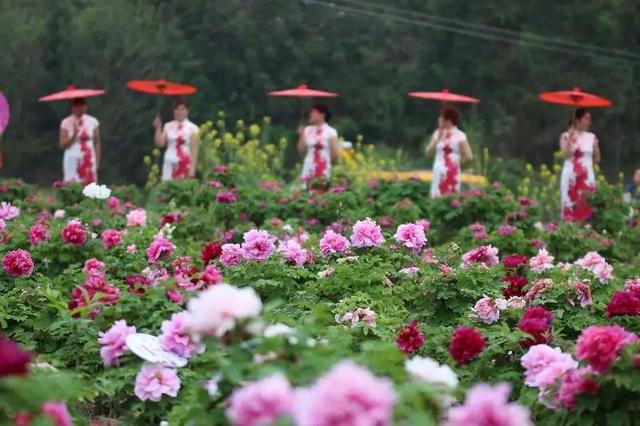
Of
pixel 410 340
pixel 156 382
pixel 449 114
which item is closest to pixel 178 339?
pixel 156 382

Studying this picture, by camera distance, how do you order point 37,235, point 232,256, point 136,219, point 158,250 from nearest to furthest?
point 232,256, point 158,250, point 37,235, point 136,219

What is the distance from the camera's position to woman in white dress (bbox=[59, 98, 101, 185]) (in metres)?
10.9

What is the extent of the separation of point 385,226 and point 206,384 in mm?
4726

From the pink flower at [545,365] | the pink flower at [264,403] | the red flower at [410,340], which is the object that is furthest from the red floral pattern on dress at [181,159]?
the pink flower at [264,403]

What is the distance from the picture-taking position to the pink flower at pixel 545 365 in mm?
2914

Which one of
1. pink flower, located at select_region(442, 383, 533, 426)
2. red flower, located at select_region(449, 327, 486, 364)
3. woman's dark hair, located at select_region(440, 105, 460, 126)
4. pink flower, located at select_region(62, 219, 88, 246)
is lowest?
woman's dark hair, located at select_region(440, 105, 460, 126)

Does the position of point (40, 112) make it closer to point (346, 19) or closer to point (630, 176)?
point (346, 19)

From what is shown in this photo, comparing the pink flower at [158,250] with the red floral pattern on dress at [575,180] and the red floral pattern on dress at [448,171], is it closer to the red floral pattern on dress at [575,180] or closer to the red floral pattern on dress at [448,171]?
the red floral pattern on dress at [575,180]

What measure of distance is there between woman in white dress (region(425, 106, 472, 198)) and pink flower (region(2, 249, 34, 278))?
628 cm

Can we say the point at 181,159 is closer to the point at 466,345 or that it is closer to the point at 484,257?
the point at 484,257

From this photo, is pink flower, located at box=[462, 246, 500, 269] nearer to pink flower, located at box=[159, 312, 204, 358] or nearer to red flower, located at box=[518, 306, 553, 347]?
red flower, located at box=[518, 306, 553, 347]

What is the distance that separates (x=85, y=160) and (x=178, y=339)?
807 centimetres

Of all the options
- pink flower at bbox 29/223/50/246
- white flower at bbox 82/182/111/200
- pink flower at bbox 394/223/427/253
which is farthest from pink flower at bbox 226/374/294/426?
white flower at bbox 82/182/111/200

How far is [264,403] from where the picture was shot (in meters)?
1.77
